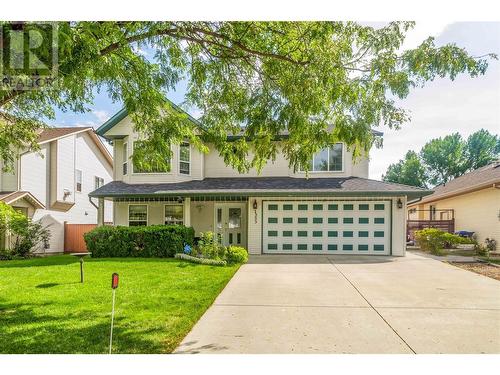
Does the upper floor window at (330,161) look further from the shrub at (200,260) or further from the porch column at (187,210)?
the shrub at (200,260)

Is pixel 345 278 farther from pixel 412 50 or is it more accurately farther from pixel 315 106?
pixel 412 50

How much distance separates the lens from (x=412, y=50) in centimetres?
441

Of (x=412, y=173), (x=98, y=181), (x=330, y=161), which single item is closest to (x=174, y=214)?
(x=330, y=161)

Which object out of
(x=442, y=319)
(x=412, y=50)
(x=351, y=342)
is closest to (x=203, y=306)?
(x=351, y=342)

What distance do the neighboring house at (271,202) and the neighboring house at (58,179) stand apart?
3668 millimetres

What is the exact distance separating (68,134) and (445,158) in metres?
40.3

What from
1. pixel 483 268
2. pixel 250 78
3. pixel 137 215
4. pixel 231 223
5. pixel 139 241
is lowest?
pixel 483 268

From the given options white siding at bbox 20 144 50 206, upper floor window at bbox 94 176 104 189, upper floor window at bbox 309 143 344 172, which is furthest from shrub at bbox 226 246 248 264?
upper floor window at bbox 94 176 104 189

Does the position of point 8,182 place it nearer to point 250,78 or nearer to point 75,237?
point 75,237

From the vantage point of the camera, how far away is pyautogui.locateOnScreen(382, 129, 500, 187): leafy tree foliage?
39.4m

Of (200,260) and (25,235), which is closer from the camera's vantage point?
(200,260)

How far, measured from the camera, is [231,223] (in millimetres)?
14734
